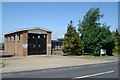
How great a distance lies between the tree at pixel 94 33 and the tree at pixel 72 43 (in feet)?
4.80

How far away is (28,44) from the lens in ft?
143

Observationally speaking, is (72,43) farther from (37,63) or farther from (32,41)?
(37,63)

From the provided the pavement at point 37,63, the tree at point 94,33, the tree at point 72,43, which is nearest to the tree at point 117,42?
the tree at point 94,33

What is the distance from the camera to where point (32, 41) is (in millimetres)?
44562

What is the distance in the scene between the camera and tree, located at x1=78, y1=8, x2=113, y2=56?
138 feet

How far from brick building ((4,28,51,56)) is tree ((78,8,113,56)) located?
6.11 metres

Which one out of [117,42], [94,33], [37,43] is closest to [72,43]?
[94,33]

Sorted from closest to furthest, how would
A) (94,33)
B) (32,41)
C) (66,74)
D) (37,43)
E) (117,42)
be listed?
(66,74) → (94,33) → (32,41) → (37,43) → (117,42)

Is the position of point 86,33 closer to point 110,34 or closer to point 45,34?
point 110,34

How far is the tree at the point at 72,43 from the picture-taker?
42594 millimetres

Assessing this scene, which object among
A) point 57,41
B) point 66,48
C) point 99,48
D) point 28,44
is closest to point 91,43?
point 99,48

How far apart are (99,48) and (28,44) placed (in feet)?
38.5

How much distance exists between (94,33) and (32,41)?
418 inches

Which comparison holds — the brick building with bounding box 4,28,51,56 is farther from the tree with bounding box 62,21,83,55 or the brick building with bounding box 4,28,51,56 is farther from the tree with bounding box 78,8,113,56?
the tree with bounding box 78,8,113,56
